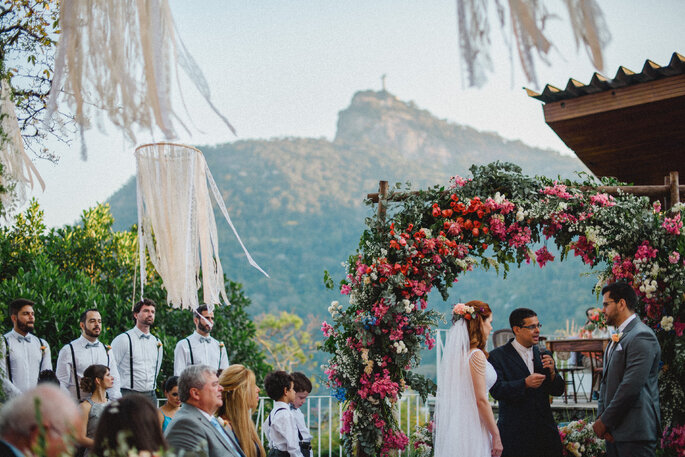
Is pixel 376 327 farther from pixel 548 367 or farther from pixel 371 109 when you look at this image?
pixel 371 109

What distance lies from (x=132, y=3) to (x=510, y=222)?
4084 millimetres

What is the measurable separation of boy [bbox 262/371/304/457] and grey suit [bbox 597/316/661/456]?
78.6 inches

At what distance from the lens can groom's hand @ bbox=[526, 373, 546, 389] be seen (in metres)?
4.16

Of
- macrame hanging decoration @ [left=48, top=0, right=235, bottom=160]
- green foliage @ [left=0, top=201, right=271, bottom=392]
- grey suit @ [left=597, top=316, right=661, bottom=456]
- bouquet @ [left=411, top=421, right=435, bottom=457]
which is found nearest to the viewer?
macrame hanging decoration @ [left=48, top=0, right=235, bottom=160]

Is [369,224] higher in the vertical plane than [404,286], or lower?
higher

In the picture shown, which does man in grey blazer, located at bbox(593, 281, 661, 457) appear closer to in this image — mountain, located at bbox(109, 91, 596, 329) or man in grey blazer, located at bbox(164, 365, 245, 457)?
man in grey blazer, located at bbox(164, 365, 245, 457)

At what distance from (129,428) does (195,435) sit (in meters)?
0.88

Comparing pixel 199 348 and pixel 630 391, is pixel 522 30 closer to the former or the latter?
pixel 630 391

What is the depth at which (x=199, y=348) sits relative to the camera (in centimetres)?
589

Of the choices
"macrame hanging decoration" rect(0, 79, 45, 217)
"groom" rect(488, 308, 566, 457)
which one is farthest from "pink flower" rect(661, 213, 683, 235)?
"macrame hanging decoration" rect(0, 79, 45, 217)

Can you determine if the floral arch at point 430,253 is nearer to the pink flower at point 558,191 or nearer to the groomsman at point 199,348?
the pink flower at point 558,191

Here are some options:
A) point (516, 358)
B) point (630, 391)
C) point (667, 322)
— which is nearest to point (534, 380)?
point (516, 358)

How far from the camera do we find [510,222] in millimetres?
5309

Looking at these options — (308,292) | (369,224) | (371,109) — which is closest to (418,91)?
(371,109)
